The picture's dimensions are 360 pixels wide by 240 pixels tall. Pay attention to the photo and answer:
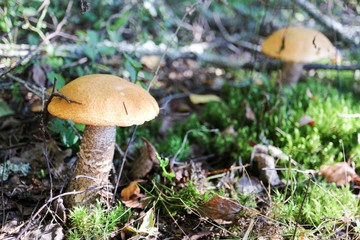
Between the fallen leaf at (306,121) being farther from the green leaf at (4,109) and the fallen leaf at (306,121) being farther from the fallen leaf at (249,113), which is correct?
the green leaf at (4,109)

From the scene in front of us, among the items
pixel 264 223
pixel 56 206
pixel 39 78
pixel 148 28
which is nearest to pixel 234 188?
pixel 264 223

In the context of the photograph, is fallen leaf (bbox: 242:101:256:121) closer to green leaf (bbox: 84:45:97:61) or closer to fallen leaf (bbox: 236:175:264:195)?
fallen leaf (bbox: 236:175:264:195)

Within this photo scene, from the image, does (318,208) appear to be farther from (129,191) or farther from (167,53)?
(167,53)

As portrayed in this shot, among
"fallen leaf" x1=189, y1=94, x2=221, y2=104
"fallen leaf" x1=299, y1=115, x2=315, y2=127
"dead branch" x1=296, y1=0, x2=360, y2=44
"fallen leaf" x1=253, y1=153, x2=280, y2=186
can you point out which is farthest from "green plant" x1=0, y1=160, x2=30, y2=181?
"dead branch" x1=296, y1=0, x2=360, y2=44

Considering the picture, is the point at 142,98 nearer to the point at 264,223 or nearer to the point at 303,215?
the point at 264,223

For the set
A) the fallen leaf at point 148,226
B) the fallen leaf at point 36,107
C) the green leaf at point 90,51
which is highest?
the green leaf at point 90,51

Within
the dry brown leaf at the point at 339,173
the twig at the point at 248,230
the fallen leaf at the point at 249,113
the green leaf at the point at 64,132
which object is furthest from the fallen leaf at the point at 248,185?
the green leaf at the point at 64,132
